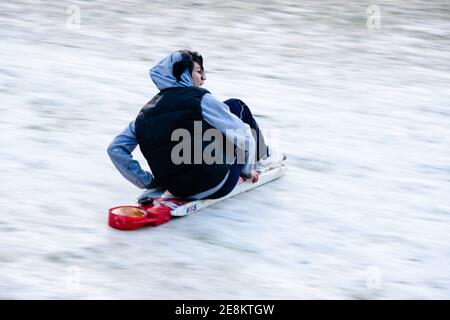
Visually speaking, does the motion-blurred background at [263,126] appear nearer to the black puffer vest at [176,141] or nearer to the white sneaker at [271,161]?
the white sneaker at [271,161]

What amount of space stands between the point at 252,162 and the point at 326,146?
1494 mm

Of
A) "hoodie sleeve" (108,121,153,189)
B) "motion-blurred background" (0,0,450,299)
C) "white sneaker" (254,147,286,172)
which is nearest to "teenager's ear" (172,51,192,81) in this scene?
"hoodie sleeve" (108,121,153,189)

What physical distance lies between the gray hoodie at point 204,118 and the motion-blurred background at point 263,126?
36 centimetres

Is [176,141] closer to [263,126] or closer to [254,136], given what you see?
[254,136]

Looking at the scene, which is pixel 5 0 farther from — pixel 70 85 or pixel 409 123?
pixel 409 123

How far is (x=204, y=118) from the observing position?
491cm

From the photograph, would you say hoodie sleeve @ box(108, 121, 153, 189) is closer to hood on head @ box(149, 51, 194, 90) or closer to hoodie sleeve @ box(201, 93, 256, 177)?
hood on head @ box(149, 51, 194, 90)

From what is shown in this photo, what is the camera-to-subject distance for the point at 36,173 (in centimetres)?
590

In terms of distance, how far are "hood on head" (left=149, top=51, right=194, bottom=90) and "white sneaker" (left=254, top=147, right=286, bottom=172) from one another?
1.10 m

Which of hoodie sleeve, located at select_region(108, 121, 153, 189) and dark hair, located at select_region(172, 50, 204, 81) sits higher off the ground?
dark hair, located at select_region(172, 50, 204, 81)

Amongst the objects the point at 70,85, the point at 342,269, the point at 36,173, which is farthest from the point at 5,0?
the point at 342,269

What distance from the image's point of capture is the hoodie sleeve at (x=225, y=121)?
4.91m

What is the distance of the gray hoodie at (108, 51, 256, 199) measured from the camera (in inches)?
194

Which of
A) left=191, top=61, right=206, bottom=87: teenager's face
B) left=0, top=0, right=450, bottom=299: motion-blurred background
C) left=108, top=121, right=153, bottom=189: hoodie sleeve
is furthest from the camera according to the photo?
left=108, top=121, right=153, bottom=189: hoodie sleeve
